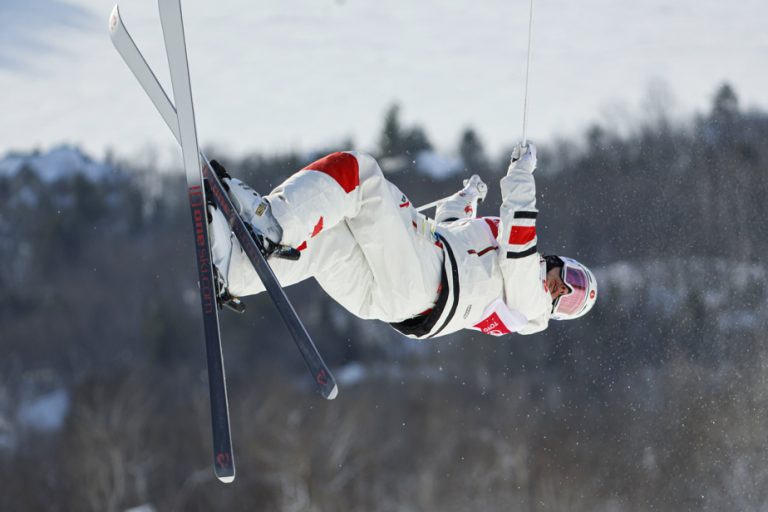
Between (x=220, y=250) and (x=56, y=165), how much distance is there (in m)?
31.0

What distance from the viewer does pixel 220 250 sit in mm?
3121

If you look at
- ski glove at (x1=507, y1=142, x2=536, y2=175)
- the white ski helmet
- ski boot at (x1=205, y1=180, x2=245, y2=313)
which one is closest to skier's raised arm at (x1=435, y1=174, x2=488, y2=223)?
the white ski helmet

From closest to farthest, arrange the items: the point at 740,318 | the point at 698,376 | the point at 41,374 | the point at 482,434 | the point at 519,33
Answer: the point at 740,318, the point at 698,376, the point at 482,434, the point at 519,33, the point at 41,374

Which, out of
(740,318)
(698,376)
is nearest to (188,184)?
(740,318)

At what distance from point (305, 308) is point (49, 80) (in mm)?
10158

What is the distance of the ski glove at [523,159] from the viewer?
3.57 m

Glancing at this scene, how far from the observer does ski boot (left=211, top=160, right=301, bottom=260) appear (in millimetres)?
3105

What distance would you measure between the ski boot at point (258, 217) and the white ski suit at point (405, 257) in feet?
0.20

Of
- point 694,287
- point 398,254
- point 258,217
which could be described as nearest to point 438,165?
point 694,287

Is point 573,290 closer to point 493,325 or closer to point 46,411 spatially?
point 493,325

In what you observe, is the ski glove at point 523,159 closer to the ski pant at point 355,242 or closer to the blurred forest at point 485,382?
the ski pant at point 355,242

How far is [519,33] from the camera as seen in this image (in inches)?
1022

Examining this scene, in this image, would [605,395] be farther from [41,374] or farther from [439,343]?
[41,374]

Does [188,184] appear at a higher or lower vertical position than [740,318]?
higher
